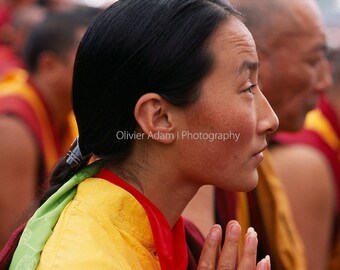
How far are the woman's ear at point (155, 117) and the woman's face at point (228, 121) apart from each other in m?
0.03

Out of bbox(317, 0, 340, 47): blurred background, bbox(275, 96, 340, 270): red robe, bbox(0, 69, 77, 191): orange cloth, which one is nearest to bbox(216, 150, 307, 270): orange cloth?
bbox(275, 96, 340, 270): red robe

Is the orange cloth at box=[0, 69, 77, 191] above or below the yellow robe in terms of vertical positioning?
below

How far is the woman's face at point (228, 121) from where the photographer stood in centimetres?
190

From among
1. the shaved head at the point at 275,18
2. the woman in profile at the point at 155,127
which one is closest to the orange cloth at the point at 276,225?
the shaved head at the point at 275,18

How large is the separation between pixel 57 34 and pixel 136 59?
10.9 feet

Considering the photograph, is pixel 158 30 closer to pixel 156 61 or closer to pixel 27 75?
pixel 156 61

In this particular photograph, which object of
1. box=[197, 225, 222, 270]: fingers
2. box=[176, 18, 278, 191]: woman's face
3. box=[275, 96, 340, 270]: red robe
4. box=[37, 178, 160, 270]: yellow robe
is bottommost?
box=[275, 96, 340, 270]: red robe

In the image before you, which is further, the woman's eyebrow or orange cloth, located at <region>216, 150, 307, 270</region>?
orange cloth, located at <region>216, 150, 307, 270</region>

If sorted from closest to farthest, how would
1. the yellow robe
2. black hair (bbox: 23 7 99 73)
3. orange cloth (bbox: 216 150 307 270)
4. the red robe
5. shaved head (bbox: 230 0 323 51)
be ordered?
the yellow robe, orange cloth (bbox: 216 150 307 270), shaved head (bbox: 230 0 323 51), the red robe, black hair (bbox: 23 7 99 73)

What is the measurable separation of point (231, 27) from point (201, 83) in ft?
0.46

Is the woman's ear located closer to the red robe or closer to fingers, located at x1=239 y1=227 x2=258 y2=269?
fingers, located at x1=239 y1=227 x2=258 y2=269

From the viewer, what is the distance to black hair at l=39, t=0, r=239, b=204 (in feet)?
6.08

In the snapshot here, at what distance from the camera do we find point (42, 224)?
1834 millimetres

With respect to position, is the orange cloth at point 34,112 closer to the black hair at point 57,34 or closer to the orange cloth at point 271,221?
the black hair at point 57,34
